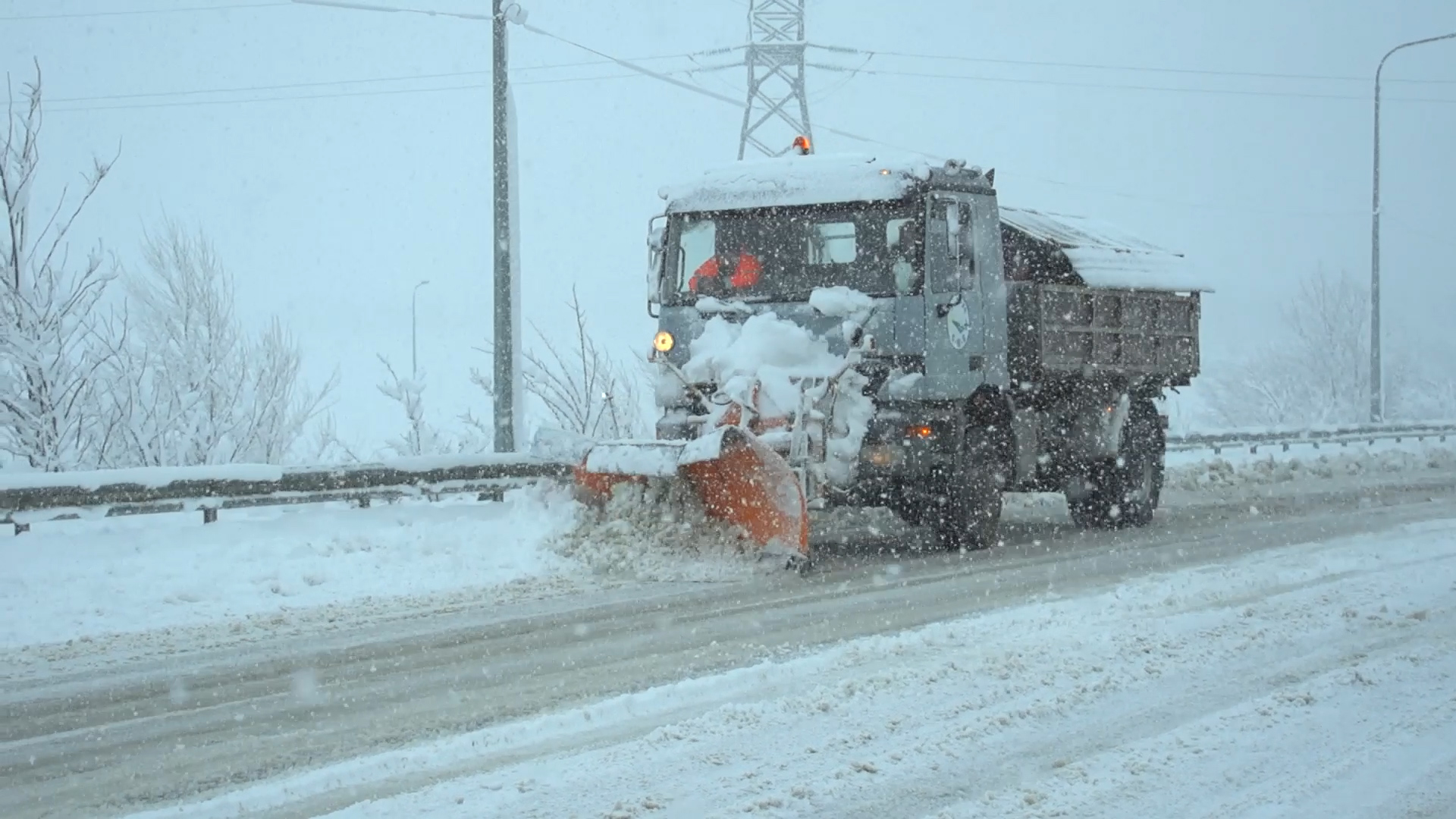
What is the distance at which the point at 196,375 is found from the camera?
787 inches

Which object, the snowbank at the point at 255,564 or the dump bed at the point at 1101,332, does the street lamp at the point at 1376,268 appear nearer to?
the dump bed at the point at 1101,332

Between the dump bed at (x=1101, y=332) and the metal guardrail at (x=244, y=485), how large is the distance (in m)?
4.41

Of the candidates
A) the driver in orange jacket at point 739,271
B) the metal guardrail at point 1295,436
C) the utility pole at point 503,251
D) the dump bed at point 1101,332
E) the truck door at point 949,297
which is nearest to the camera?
the truck door at point 949,297

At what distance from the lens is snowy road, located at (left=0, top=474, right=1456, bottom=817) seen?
509cm

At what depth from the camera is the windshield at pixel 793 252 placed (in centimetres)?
1156

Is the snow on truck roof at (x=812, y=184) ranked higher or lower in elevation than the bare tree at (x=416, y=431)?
higher

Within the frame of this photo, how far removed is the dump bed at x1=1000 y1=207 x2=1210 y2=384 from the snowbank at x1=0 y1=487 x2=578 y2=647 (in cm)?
431

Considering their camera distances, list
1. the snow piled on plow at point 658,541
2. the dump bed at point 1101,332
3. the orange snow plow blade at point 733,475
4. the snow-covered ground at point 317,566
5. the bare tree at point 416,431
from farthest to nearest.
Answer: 1. the bare tree at point 416,431
2. the dump bed at point 1101,332
3. the snow piled on plow at point 658,541
4. the orange snow plow blade at point 733,475
5. the snow-covered ground at point 317,566

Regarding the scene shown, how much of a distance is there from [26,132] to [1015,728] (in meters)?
13.5

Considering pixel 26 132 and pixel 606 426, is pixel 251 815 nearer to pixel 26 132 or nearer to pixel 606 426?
pixel 26 132

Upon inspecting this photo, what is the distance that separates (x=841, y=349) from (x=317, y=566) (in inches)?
→ 166

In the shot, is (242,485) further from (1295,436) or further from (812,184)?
(1295,436)

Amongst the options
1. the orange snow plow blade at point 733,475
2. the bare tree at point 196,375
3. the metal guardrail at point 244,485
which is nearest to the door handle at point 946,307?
the orange snow plow blade at point 733,475

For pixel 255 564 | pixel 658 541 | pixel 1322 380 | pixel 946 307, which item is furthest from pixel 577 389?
pixel 1322 380
